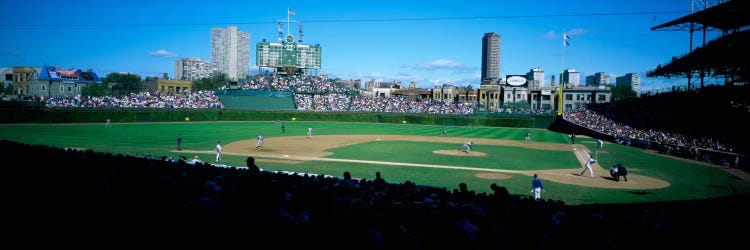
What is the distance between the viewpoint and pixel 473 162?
2562cm

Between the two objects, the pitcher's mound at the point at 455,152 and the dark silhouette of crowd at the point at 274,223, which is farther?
the pitcher's mound at the point at 455,152

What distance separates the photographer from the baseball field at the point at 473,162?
17891 millimetres

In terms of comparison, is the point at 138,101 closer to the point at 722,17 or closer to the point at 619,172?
the point at 619,172

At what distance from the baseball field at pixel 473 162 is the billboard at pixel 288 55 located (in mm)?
55487

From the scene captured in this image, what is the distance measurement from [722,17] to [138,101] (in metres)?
70.3

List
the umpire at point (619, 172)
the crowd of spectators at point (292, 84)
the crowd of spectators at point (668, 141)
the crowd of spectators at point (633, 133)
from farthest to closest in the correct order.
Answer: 1. the crowd of spectators at point (292, 84)
2. the crowd of spectators at point (633, 133)
3. the crowd of spectators at point (668, 141)
4. the umpire at point (619, 172)

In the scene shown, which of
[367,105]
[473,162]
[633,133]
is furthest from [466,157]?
[367,105]

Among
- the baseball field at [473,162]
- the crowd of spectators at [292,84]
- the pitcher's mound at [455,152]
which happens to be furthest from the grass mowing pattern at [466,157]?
the crowd of spectators at [292,84]

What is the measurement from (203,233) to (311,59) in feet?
302

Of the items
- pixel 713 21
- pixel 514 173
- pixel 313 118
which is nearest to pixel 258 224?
pixel 514 173

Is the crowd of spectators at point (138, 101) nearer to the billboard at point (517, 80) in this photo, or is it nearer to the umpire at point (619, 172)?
the billboard at point (517, 80)

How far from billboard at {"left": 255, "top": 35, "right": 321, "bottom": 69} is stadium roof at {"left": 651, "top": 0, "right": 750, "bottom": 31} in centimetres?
6799

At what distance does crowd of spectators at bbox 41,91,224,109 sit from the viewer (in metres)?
53.5

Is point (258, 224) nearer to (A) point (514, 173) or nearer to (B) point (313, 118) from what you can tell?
(A) point (514, 173)
